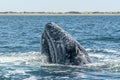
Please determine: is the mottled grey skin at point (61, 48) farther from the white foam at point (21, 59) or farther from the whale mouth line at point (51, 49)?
the white foam at point (21, 59)

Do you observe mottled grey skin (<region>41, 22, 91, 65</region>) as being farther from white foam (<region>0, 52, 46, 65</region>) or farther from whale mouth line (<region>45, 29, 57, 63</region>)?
white foam (<region>0, 52, 46, 65</region>)

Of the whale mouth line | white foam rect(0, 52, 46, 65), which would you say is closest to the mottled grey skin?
the whale mouth line

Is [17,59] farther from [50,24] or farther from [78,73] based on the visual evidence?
[78,73]

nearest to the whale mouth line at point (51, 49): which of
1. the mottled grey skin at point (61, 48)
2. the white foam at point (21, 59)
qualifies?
the mottled grey skin at point (61, 48)

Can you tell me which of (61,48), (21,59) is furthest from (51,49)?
(21,59)

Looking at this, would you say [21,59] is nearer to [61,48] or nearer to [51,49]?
[51,49]

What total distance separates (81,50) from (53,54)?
107 centimetres

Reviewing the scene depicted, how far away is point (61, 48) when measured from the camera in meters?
16.5

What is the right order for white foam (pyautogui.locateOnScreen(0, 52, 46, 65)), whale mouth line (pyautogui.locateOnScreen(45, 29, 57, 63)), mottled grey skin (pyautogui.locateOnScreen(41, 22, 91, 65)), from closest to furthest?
mottled grey skin (pyautogui.locateOnScreen(41, 22, 91, 65)) → whale mouth line (pyautogui.locateOnScreen(45, 29, 57, 63)) → white foam (pyautogui.locateOnScreen(0, 52, 46, 65))

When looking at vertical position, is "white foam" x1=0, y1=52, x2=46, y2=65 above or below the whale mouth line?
below

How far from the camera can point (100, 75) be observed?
15547 mm

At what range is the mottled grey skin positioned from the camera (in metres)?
16.4

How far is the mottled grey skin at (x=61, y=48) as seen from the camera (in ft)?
53.7

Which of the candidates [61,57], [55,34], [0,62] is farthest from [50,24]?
[0,62]
